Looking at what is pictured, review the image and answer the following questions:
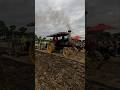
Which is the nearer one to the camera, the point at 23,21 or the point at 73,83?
the point at 23,21

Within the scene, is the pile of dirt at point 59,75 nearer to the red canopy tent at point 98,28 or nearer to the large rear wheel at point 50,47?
the large rear wheel at point 50,47

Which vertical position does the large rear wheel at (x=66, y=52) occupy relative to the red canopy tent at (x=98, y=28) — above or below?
below

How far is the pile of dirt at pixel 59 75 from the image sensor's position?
2.89 m

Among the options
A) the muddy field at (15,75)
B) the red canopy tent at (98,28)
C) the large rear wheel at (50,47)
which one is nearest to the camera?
the muddy field at (15,75)

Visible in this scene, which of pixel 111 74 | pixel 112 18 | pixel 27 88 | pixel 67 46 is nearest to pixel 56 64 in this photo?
pixel 67 46

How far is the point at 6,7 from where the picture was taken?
2.52 metres

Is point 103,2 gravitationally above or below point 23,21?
above

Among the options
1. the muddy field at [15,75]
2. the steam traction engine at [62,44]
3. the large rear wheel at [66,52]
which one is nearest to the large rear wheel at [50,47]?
the steam traction engine at [62,44]

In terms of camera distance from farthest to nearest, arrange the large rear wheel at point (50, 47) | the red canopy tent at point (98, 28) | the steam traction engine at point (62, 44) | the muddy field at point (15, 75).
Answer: the large rear wheel at point (50, 47), the steam traction engine at point (62, 44), the red canopy tent at point (98, 28), the muddy field at point (15, 75)

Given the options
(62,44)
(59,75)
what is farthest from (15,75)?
(62,44)

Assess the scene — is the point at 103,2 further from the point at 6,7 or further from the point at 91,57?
the point at 6,7

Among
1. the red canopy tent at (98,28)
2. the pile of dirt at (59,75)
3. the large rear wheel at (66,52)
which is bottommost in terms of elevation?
the pile of dirt at (59,75)

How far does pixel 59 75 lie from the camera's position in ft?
9.66

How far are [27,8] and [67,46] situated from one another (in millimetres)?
988
